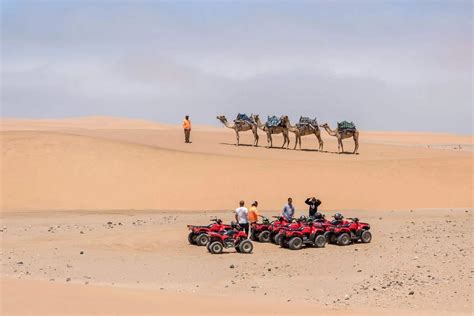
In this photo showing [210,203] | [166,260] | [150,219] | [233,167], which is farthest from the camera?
[233,167]

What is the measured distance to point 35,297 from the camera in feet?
Answer: 40.1

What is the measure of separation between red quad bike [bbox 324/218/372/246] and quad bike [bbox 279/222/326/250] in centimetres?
43

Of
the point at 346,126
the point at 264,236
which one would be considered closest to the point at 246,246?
the point at 264,236

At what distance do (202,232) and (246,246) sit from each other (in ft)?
5.20

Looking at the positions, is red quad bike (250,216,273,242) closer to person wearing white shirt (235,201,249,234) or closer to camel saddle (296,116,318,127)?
person wearing white shirt (235,201,249,234)

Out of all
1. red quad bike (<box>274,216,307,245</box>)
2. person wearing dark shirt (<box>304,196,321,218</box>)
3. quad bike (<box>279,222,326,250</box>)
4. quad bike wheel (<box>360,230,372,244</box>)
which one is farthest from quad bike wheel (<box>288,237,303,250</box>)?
person wearing dark shirt (<box>304,196,321,218</box>)

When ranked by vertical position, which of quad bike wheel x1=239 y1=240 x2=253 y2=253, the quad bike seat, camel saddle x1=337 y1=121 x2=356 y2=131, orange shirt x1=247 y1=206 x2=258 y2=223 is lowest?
quad bike wheel x1=239 y1=240 x2=253 y2=253

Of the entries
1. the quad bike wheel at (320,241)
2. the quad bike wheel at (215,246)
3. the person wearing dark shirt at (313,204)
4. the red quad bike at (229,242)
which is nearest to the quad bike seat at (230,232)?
the red quad bike at (229,242)

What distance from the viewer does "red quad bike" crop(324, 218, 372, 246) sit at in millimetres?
21797

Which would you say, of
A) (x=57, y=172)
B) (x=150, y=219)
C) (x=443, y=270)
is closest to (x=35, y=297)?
(x=443, y=270)

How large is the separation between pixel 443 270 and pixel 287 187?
16799mm

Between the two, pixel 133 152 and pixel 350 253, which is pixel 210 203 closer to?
pixel 133 152

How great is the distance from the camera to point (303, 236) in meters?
21.2

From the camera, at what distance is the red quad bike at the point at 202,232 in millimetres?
21266
